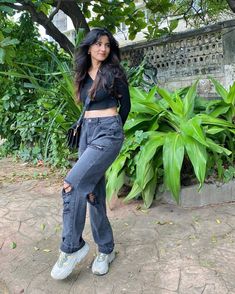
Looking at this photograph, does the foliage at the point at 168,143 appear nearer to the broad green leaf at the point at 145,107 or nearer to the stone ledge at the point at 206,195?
the broad green leaf at the point at 145,107

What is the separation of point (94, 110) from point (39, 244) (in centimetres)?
137

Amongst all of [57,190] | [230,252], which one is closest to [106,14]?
[57,190]

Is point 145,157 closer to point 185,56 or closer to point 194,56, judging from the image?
point 194,56

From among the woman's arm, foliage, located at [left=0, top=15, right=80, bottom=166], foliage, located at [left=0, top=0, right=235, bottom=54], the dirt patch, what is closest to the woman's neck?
the woman's arm

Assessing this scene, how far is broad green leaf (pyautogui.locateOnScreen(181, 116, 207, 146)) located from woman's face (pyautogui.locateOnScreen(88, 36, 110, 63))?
1294mm

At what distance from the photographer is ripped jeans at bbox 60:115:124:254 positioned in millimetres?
2404

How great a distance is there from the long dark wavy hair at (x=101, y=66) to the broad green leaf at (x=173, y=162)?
1.18 m

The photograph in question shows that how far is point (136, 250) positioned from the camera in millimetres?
3006

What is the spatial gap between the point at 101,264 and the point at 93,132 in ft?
3.07

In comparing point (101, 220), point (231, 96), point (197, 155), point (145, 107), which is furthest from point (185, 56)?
point (101, 220)

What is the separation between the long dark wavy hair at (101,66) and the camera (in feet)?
7.91

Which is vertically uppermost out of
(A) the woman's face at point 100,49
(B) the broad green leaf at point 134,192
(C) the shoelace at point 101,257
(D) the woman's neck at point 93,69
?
(A) the woman's face at point 100,49

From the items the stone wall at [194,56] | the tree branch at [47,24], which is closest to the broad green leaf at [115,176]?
the stone wall at [194,56]

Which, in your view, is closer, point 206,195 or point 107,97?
point 107,97
